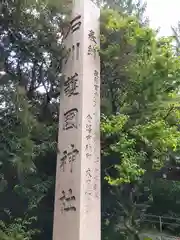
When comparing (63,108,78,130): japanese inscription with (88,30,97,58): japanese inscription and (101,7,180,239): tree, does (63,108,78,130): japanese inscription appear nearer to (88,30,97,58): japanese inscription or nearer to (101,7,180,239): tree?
(101,7,180,239): tree

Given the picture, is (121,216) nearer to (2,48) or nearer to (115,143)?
(115,143)

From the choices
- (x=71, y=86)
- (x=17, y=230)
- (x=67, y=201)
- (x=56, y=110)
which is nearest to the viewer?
(x=67, y=201)

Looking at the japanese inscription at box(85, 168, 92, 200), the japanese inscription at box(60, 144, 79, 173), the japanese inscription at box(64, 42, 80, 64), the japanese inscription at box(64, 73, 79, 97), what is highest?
the japanese inscription at box(64, 42, 80, 64)

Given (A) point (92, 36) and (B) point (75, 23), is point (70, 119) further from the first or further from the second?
(B) point (75, 23)

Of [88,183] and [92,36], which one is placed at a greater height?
[92,36]

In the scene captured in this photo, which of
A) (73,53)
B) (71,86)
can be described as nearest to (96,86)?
(71,86)

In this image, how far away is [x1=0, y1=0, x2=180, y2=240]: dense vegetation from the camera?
385cm

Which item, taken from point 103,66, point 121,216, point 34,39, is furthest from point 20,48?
point 121,216

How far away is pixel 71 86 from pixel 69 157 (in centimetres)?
99

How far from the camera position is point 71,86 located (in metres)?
4.15

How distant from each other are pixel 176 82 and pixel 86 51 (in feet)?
4.67

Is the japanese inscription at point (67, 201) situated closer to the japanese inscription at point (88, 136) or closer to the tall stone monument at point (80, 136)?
the tall stone monument at point (80, 136)

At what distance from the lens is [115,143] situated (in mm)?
4289

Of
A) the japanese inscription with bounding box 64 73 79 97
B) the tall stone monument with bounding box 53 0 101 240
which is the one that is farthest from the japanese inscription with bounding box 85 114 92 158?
the japanese inscription with bounding box 64 73 79 97
